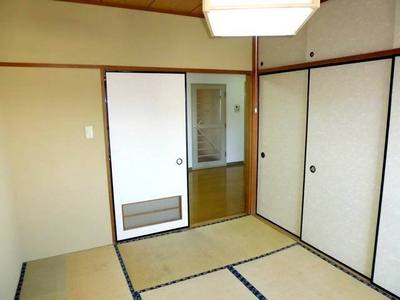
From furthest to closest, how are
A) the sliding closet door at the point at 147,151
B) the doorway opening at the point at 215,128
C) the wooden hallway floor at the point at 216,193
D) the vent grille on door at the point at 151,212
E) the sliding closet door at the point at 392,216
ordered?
the doorway opening at the point at 215,128
the wooden hallway floor at the point at 216,193
the vent grille on door at the point at 151,212
the sliding closet door at the point at 147,151
the sliding closet door at the point at 392,216

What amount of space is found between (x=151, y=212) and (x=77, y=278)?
41.3 inches

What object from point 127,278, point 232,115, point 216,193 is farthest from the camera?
point 232,115

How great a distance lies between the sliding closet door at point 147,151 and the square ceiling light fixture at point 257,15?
1.70 metres

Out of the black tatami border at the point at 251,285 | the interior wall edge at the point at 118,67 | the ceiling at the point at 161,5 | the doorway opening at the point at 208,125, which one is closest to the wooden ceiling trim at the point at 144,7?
the ceiling at the point at 161,5

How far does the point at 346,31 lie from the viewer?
7.92ft

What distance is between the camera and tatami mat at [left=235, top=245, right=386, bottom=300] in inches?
89.2

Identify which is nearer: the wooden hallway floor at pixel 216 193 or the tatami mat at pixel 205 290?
the tatami mat at pixel 205 290

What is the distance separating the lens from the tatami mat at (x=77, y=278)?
2307 millimetres

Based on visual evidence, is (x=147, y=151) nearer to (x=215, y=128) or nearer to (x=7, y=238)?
(x=7, y=238)

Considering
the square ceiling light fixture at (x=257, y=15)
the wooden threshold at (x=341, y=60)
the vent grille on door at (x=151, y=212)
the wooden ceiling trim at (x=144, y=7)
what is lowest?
the vent grille on door at (x=151, y=212)

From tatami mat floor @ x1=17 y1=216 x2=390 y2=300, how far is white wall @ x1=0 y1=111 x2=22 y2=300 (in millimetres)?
184

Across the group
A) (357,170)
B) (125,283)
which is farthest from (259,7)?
(125,283)

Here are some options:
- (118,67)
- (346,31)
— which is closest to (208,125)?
(118,67)

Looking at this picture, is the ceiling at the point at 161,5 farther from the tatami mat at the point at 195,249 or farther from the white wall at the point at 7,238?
the tatami mat at the point at 195,249
